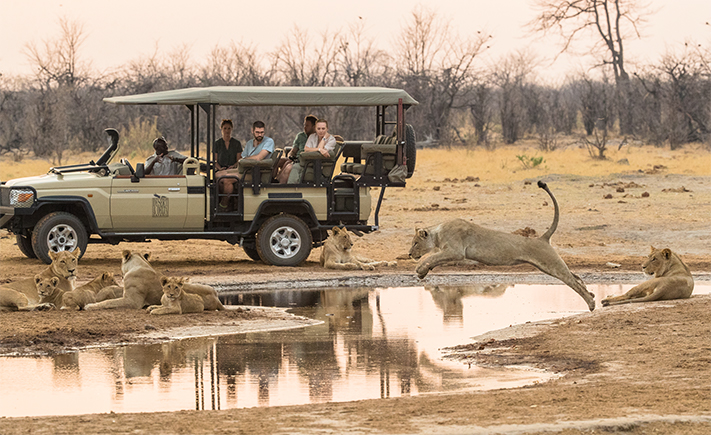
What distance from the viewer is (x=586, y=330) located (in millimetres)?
9219

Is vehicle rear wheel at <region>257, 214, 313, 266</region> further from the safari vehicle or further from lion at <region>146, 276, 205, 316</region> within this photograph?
lion at <region>146, 276, 205, 316</region>

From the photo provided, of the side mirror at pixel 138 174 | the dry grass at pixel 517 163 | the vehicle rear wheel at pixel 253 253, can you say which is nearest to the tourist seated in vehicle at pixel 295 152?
the vehicle rear wheel at pixel 253 253

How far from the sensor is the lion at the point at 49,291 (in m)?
10.4

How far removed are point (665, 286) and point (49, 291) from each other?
611 cm

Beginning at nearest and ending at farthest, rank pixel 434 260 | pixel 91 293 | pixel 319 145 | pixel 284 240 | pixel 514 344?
pixel 514 344, pixel 434 260, pixel 91 293, pixel 319 145, pixel 284 240

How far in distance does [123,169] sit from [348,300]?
411cm

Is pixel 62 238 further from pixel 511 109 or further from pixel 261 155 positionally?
pixel 511 109

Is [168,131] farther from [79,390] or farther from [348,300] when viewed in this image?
[79,390]

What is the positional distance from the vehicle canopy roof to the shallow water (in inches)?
147

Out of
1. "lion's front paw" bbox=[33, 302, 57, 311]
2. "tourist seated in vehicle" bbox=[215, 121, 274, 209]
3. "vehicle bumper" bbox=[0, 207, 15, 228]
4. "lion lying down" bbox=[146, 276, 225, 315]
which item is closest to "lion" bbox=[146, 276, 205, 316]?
"lion lying down" bbox=[146, 276, 225, 315]

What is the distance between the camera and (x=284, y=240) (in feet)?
47.4

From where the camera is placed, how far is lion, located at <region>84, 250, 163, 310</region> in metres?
10.4

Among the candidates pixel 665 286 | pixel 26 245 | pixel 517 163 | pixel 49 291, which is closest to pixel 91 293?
pixel 49 291

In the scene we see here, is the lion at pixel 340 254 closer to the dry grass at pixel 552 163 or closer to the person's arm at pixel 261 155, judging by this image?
the person's arm at pixel 261 155
